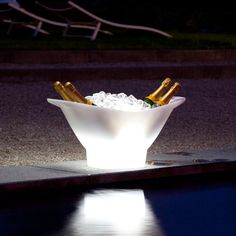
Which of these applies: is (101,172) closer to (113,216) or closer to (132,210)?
(132,210)

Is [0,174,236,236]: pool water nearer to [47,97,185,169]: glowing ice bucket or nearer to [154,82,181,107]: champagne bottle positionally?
[47,97,185,169]: glowing ice bucket

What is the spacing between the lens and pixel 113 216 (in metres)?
6.76

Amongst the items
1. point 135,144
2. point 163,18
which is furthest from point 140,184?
point 163,18

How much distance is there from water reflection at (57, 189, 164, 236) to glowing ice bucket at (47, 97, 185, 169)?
0.82 ft

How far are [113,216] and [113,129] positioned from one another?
31.6 inches

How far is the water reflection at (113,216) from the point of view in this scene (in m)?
6.34

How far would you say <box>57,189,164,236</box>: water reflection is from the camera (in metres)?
6.34

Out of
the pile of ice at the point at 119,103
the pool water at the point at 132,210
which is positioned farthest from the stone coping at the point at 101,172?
the pile of ice at the point at 119,103

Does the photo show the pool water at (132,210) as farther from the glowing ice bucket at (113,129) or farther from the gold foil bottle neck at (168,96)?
the gold foil bottle neck at (168,96)

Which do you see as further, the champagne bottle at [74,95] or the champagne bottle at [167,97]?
the champagne bottle at [167,97]

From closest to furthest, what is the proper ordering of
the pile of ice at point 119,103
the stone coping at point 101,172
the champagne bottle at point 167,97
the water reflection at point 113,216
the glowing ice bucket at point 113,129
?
the water reflection at point 113,216, the stone coping at point 101,172, the glowing ice bucket at point 113,129, the pile of ice at point 119,103, the champagne bottle at point 167,97

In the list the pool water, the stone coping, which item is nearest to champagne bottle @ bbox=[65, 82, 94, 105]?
the stone coping

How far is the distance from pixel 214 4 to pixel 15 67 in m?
10.3

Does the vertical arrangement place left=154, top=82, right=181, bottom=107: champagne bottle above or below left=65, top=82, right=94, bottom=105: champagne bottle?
above
